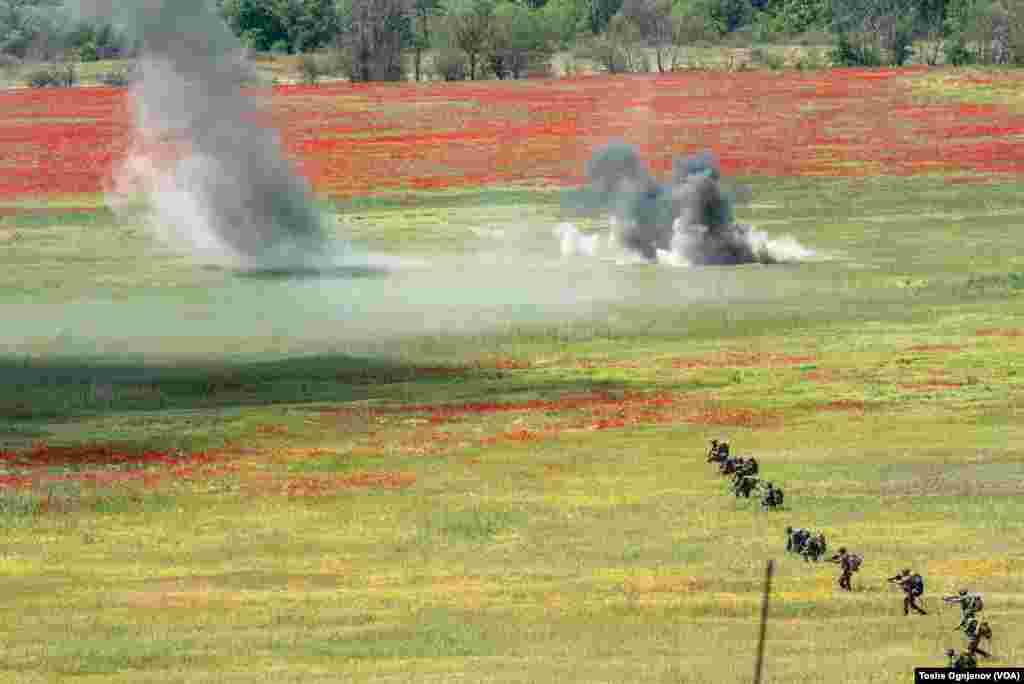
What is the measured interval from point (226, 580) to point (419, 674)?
23.8 feet

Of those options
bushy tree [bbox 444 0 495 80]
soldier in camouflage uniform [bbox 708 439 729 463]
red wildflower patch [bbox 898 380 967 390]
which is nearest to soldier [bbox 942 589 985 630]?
soldier in camouflage uniform [bbox 708 439 729 463]

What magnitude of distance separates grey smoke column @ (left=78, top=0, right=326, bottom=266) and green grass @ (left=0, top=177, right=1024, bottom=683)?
4.38 m

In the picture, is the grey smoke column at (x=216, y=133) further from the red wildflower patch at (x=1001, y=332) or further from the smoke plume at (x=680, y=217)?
the red wildflower patch at (x=1001, y=332)

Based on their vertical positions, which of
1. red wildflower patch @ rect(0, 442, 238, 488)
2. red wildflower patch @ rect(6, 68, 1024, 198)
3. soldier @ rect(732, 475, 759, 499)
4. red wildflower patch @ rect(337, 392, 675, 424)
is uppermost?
soldier @ rect(732, 475, 759, 499)

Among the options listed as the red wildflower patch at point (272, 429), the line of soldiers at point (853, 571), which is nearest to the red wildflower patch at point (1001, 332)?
the red wildflower patch at point (272, 429)

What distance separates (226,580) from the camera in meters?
35.2

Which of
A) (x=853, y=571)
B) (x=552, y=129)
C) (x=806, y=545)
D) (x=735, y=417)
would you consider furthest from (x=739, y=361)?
(x=552, y=129)

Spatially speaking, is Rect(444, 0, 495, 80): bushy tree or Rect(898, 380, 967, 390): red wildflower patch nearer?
Rect(898, 380, 967, 390): red wildflower patch

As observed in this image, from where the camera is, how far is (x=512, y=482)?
44.1 metres

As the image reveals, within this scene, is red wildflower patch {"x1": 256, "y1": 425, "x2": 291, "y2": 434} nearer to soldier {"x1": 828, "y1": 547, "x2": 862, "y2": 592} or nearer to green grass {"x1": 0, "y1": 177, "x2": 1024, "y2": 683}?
Result: green grass {"x1": 0, "y1": 177, "x2": 1024, "y2": 683}

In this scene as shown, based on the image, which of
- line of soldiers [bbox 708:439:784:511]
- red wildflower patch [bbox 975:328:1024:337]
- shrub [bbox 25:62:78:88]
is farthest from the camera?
shrub [bbox 25:62:78:88]

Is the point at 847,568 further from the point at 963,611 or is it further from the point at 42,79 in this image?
the point at 42,79

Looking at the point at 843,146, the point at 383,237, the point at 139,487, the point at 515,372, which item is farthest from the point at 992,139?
the point at 139,487

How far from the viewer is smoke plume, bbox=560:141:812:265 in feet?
293
